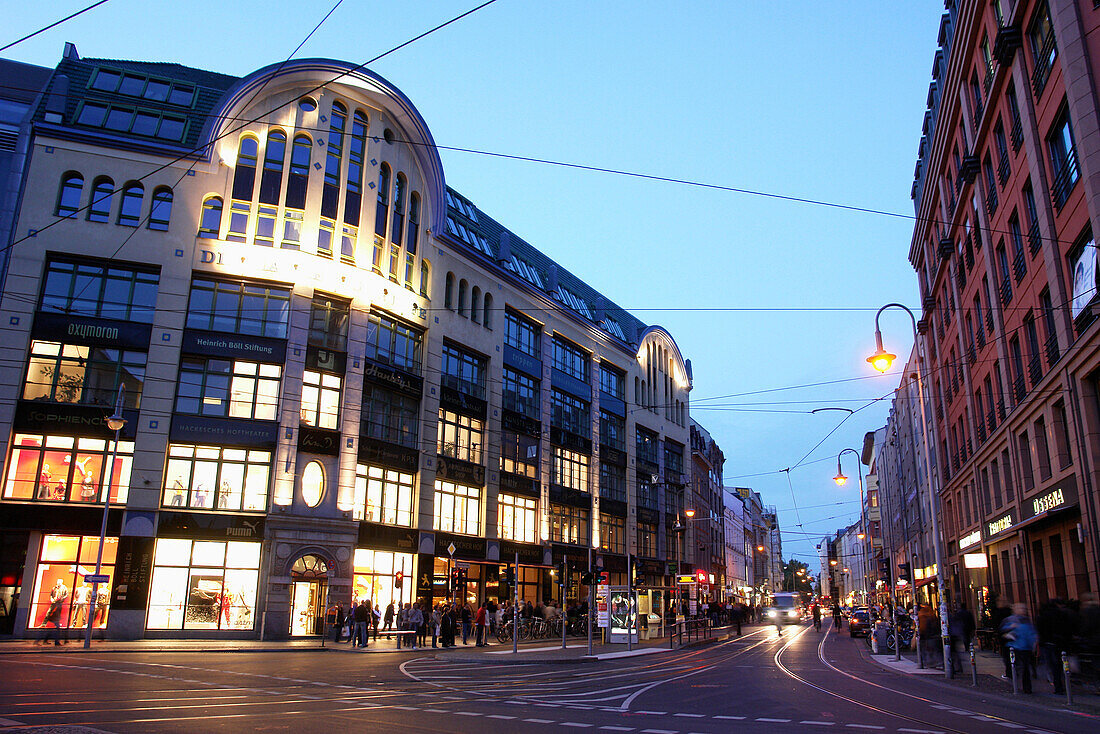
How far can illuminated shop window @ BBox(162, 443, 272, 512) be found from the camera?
103 feet

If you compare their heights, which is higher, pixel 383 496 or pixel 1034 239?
pixel 1034 239

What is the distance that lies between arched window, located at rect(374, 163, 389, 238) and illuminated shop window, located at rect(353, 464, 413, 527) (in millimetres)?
11173

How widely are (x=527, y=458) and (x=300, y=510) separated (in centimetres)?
1750

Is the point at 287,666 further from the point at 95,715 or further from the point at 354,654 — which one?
the point at 95,715

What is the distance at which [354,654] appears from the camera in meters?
27.3

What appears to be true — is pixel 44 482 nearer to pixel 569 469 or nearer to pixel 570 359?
pixel 569 469

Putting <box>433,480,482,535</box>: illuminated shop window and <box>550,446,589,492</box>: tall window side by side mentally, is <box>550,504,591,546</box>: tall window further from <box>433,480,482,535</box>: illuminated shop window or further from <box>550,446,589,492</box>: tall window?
<box>433,480,482,535</box>: illuminated shop window

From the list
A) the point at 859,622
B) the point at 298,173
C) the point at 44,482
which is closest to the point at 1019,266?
the point at 859,622

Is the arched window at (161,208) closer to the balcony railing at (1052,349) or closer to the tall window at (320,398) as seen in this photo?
the tall window at (320,398)

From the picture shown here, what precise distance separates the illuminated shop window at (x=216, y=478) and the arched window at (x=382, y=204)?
11801 millimetres

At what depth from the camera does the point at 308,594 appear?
32.8 m

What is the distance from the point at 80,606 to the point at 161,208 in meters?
15.7

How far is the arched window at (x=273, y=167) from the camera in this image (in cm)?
3459

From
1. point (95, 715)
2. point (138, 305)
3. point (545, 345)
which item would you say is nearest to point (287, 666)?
point (95, 715)
